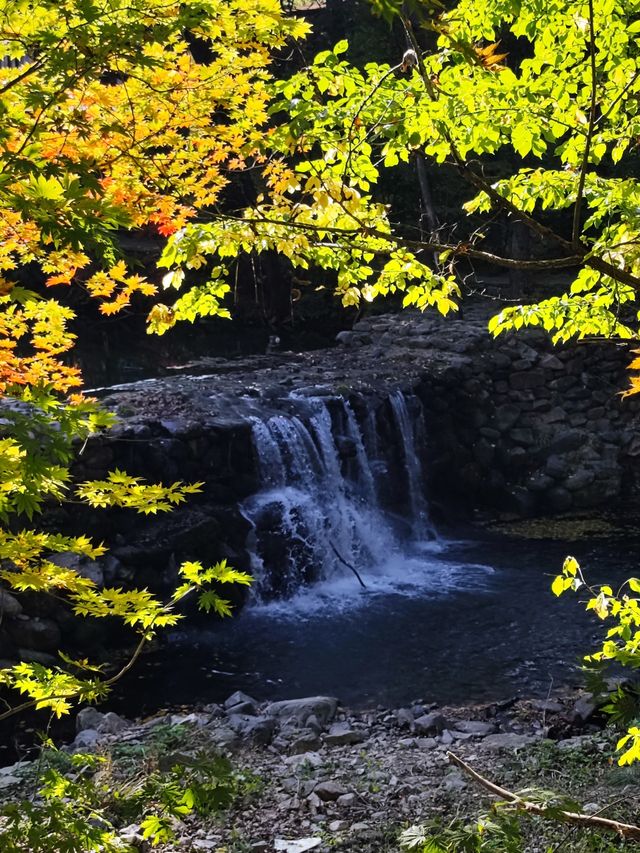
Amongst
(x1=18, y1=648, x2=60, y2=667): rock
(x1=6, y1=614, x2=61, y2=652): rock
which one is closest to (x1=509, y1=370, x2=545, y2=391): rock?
(x1=6, y1=614, x2=61, y2=652): rock

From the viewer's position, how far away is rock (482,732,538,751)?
17.4 feet

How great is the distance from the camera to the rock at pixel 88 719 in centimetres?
620

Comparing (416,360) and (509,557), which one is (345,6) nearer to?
(416,360)

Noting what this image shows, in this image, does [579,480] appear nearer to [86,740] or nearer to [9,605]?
[9,605]

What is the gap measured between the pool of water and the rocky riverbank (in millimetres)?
607

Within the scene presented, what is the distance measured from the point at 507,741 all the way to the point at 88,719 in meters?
2.93

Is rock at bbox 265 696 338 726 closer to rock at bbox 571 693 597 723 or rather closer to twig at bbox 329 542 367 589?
rock at bbox 571 693 597 723

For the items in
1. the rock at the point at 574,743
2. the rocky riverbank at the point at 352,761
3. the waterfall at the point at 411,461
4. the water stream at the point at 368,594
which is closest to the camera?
the rocky riverbank at the point at 352,761

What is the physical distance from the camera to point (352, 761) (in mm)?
4980

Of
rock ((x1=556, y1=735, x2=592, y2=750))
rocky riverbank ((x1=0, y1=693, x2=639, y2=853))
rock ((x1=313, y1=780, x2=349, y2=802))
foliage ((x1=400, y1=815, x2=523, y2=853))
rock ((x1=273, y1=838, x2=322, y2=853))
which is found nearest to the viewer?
foliage ((x1=400, y1=815, x2=523, y2=853))

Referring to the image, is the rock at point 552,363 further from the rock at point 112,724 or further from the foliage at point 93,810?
the foliage at point 93,810

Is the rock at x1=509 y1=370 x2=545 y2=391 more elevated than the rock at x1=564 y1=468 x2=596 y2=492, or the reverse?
the rock at x1=509 y1=370 x2=545 y2=391

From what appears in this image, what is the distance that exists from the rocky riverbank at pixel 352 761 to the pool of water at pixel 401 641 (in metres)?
0.61

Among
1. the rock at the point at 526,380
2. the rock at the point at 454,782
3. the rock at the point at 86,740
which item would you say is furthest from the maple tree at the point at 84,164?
the rock at the point at 526,380
